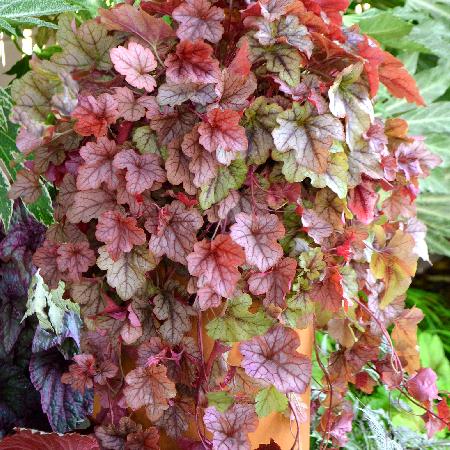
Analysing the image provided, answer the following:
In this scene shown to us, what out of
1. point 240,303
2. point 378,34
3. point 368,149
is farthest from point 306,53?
point 378,34

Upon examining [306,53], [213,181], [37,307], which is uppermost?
[306,53]

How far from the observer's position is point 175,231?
2.32 feet

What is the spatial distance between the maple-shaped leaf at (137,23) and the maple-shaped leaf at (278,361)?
1.10 feet

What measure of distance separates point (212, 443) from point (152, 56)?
1.35 ft

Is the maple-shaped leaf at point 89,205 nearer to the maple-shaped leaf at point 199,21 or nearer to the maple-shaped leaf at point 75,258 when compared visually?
the maple-shaped leaf at point 75,258

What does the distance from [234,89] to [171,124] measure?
79mm

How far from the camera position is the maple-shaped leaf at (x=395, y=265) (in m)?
0.85

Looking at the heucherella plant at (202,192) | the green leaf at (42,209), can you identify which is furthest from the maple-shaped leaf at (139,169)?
the green leaf at (42,209)

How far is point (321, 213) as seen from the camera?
0.77 m

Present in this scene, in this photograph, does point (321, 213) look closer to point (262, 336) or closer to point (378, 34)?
point (262, 336)

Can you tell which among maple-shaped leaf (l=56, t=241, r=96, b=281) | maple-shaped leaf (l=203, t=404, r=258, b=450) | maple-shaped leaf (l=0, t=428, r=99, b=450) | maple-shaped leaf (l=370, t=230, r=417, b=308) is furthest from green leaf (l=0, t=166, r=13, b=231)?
maple-shaped leaf (l=370, t=230, r=417, b=308)

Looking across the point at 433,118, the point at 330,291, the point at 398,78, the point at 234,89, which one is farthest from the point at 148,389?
the point at 433,118

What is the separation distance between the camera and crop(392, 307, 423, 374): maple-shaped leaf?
90cm

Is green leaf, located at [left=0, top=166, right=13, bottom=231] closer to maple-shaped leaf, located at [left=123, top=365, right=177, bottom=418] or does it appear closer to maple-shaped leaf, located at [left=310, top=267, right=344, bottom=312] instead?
maple-shaped leaf, located at [left=123, top=365, right=177, bottom=418]
